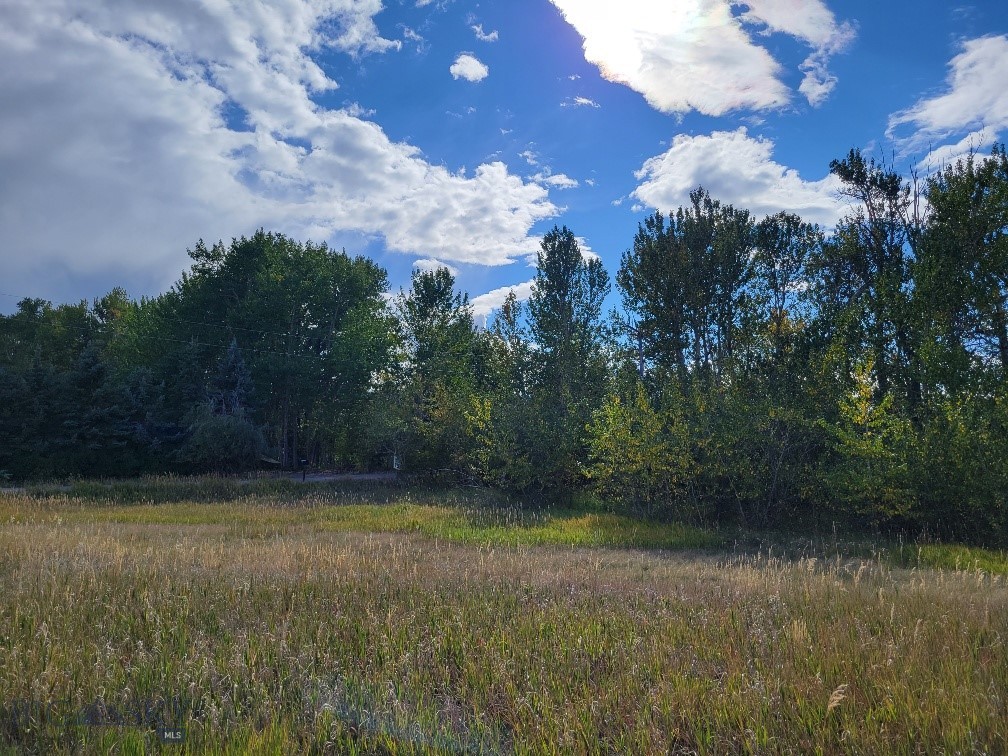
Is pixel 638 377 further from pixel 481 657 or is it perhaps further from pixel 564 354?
pixel 481 657

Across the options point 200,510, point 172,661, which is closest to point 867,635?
point 172,661

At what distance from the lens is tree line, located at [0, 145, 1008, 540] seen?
636 inches

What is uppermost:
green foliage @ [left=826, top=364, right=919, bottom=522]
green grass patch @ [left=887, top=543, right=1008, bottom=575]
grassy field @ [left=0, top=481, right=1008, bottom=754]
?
green foliage @ [left=826, top=364, right=919, bottom=522]

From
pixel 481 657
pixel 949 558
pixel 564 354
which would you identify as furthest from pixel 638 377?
pixel 481 657

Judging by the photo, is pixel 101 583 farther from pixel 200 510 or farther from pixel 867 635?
pixel 200 510

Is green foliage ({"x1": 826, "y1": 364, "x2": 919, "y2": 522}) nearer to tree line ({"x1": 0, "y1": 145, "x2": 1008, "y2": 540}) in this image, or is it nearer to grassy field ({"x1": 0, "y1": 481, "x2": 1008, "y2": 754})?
tree line ({"x1": 0, "y1": 145, "x2": 1008, "y2": 540})

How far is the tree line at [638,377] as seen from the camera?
16.2 metres

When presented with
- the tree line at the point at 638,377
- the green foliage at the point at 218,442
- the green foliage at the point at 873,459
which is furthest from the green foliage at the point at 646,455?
the green foliage at the point at 218,442

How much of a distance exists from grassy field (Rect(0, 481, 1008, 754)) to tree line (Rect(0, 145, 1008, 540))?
7574mm

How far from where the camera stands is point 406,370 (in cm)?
4800

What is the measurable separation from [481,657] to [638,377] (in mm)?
22599

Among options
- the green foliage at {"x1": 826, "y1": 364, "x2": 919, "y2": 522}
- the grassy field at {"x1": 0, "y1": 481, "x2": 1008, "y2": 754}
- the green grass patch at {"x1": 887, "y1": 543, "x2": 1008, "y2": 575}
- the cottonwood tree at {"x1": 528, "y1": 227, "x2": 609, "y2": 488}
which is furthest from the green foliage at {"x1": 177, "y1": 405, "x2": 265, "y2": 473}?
the green grass patch at {"x1": 887, "y1": 543, "x2": 1008, "y2": 575}

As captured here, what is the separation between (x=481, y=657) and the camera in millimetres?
4855

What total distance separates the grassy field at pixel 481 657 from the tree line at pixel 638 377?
757 cm
